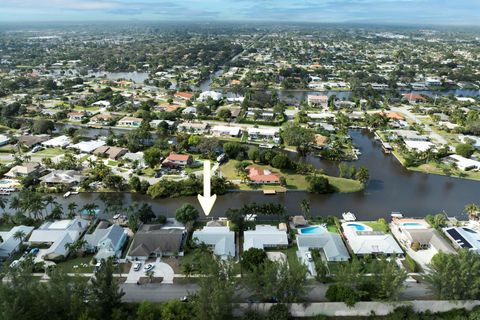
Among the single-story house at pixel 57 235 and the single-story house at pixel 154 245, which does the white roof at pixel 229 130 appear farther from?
the single-story house at pixel 154 245

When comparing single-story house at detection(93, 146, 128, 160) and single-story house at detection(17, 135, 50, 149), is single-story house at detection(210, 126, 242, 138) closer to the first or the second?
single-story house at detection(93, 146, 128, 160)

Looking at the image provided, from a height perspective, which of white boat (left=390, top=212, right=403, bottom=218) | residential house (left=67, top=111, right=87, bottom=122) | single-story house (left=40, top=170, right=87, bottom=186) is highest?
residential house (left=67, top=111, right=87, bottom=122)

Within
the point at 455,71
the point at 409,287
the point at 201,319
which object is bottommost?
the point at 409,287

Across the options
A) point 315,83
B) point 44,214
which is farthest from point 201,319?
point 315,83

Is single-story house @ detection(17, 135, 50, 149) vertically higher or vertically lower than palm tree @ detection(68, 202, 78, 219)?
higher

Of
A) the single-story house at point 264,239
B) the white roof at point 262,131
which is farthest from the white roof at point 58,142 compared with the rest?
the single-story house at point 264,239

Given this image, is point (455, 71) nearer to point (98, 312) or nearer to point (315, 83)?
point (315, 83)

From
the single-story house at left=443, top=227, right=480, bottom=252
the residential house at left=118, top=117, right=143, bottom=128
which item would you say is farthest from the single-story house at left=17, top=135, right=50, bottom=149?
the single-story house at left=443, top=227, right=480, bottom=252
